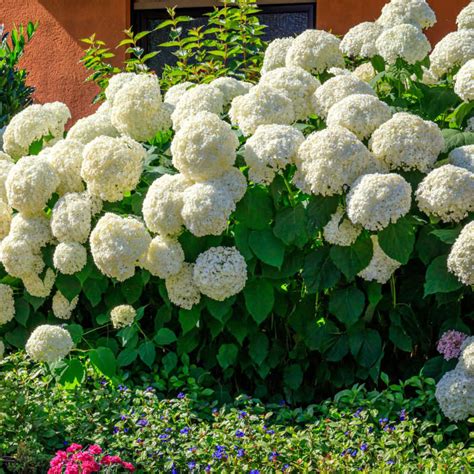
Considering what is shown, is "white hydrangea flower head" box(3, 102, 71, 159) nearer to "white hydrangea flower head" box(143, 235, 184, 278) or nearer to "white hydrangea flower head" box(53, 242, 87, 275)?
"white hydrangea flower head" box(53, 242, 87, 275)

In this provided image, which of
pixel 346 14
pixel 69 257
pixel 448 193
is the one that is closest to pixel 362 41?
pixel 448 193

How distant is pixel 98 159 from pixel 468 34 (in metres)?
1.86

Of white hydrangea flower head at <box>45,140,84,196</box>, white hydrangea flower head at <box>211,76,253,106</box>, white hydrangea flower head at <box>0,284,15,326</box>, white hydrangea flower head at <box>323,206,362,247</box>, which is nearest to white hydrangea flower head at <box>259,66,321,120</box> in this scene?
white hydrangea flower head at <box>211,76,253,106</box>

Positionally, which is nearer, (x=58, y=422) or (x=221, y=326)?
(x=58, y=422)

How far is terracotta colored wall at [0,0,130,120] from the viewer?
354 inches

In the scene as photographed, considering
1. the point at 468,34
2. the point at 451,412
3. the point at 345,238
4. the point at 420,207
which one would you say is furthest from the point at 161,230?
the point at 468,34

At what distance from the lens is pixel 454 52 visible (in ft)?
15.9

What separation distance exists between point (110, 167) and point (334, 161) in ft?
3.35

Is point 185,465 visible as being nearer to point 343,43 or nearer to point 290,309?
point 290,309

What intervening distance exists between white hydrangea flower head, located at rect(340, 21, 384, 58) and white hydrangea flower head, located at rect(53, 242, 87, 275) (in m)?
1.71

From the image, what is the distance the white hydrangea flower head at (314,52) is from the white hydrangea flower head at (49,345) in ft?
5.72

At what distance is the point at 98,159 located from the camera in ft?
14.8

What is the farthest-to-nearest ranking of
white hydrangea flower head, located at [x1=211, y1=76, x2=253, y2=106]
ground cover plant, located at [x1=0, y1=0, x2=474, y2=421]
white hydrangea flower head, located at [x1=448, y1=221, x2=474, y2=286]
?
white hydrangea flower head, located at [x1=211, y1=76, x2=253, y2=106]
ground cover plant, located at [x1=0, y1=0, x2=474, y2=421]
white hydrangea flower head, located at [x1=448, y1=221, x2=474, y2=286]

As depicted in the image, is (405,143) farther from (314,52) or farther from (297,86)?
(314,52)
